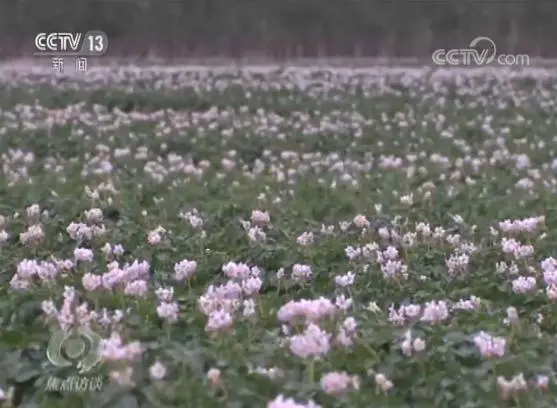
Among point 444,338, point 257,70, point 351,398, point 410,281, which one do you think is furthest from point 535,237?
point 257,70

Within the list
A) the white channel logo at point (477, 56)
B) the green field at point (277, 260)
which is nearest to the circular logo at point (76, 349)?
the green field at point (277, 260)

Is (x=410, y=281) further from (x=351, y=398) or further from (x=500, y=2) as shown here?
(x=500, y=2)

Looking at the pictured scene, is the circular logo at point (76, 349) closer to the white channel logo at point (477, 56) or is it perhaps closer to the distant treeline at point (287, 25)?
the white channel logo at point (477, 56)

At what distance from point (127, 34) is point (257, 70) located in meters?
3.48

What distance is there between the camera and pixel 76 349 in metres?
3.93

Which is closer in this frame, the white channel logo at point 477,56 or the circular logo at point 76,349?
the circular logo at point 76,349

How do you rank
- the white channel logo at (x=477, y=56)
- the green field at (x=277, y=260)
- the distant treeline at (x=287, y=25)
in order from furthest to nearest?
1. the distant treeline at (x=287, y=25)
2. the white channel logo at (x=477, y=56)
3. the green field at (x=277, y=260)

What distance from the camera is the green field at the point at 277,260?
12.3 ft

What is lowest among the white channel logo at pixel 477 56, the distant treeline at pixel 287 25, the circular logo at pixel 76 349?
the circular logo at pixel 76 349

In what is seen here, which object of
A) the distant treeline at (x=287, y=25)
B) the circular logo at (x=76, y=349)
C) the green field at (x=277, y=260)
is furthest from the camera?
the distant treeline at (x=287, y=25)

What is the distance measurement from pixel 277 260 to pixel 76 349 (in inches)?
83.9

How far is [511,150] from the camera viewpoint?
10.9m

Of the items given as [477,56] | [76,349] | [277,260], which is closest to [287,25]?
[477,56]

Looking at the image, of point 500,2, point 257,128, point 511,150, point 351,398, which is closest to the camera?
point 351,398
